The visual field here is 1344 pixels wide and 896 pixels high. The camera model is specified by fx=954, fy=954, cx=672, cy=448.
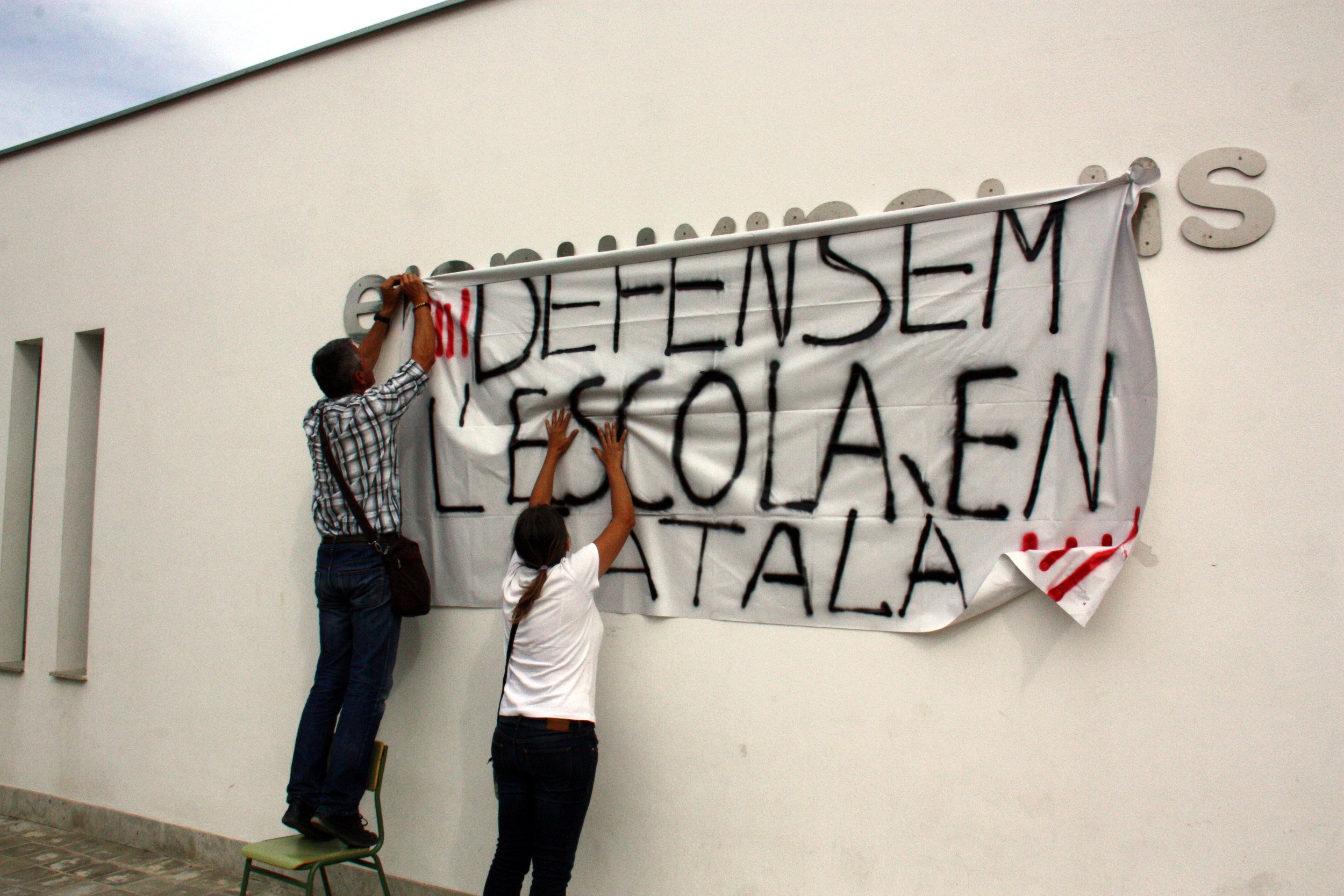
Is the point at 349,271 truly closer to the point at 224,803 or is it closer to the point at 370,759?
the point at 370,759

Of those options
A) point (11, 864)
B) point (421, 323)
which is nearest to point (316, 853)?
point (421, 323)

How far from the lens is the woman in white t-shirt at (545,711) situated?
296 cm

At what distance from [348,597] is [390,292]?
1.27 m

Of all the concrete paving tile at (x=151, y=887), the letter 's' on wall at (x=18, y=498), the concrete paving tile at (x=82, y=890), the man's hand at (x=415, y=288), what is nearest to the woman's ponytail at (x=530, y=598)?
the man's hand at (x=415, y=288)

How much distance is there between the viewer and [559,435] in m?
3.57

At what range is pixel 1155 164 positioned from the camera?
2.74m

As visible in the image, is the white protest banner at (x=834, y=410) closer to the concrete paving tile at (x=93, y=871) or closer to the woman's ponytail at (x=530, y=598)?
the woman's ponytail at (x=530, y=598)

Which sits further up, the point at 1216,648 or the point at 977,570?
the point at 977,570

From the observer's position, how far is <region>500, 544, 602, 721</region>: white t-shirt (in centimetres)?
301

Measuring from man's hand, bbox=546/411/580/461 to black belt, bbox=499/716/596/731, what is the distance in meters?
0.99

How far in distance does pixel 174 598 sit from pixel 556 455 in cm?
249

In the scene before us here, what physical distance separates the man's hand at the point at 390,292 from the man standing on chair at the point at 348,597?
0.30m

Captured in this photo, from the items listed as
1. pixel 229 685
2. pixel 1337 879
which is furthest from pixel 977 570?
pixel 229 685

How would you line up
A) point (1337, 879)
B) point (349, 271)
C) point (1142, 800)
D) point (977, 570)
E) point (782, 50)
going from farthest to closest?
point (349, 271), point (782, 50), point (977, 570), point (1142, 800), point (1337, 879)
